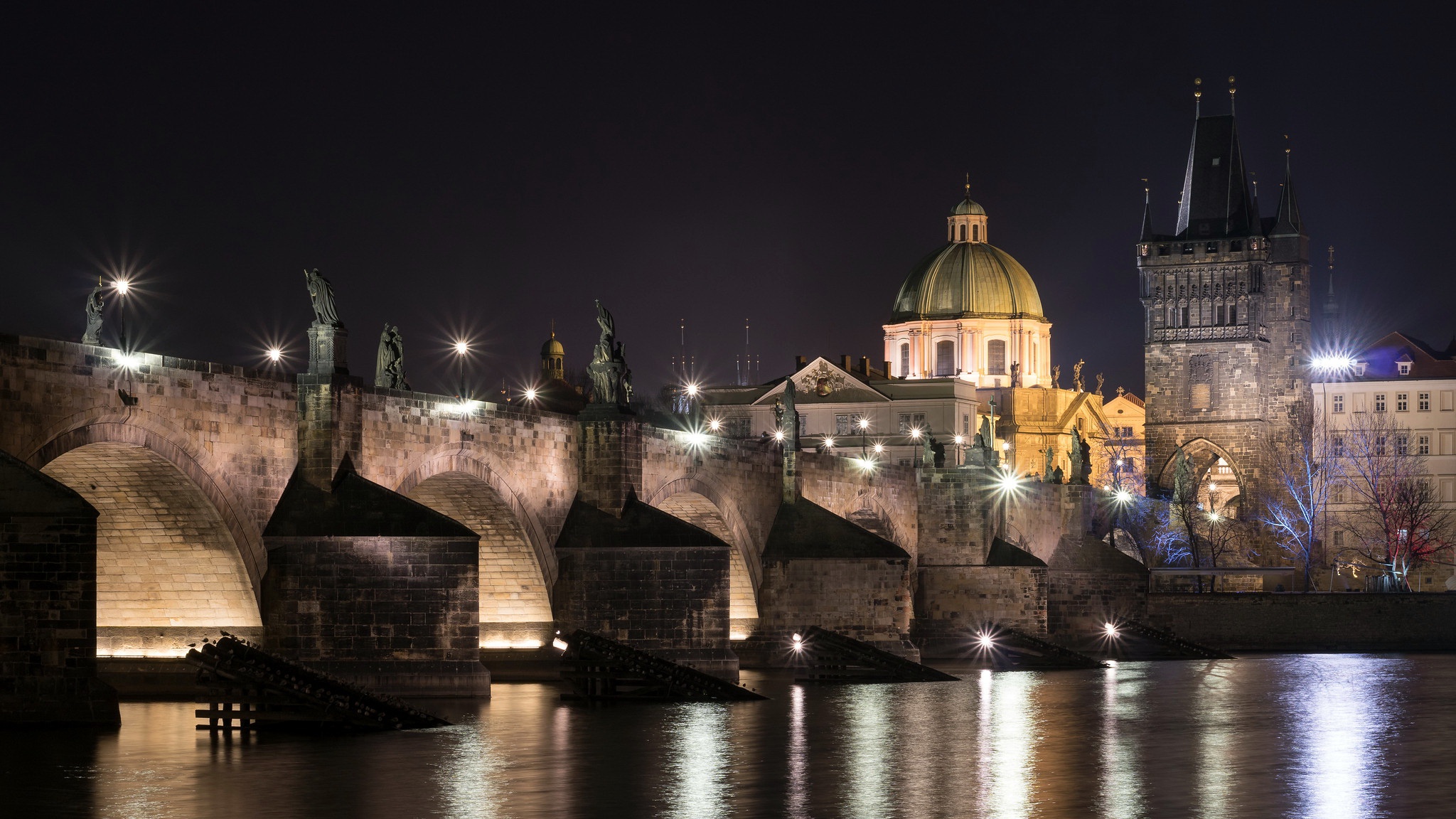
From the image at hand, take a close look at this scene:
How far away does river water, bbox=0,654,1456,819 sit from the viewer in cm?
2442

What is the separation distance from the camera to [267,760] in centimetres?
2867

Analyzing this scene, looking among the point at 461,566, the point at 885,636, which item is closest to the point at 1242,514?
the point at 885,636

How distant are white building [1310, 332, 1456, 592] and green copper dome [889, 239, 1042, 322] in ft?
93.4

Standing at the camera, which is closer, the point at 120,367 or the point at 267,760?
the point at 267,760

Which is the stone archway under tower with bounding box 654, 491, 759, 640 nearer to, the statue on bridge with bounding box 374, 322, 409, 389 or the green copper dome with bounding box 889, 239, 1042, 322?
the statue on bridge with bounding box 374, 322, 409, 389

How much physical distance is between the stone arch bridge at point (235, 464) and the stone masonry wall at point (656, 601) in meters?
0.97

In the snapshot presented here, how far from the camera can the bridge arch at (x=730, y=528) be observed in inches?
2122

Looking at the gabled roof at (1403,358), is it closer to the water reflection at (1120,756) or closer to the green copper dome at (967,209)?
the green copper dome at (967,209)

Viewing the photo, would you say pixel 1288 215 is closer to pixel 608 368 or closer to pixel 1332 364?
pixel 1332 364

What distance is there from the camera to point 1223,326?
120 metres

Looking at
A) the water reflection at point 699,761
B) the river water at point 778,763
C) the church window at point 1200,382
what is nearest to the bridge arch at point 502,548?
the river water at point 778,763

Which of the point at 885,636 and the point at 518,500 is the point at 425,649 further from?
the point at 885,636

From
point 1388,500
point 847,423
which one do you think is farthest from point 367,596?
point 847,423

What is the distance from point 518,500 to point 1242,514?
76.2 m
